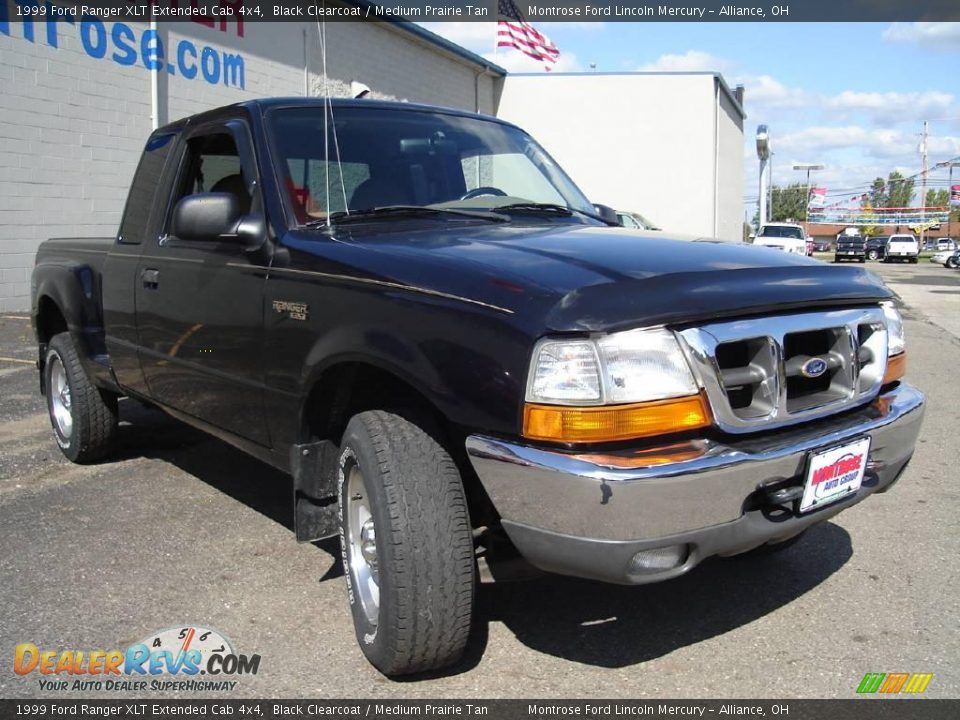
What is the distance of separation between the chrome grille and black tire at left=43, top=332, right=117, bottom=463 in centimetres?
379

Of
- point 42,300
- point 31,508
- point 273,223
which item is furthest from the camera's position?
point 42,300

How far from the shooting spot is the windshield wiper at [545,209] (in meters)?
3.68

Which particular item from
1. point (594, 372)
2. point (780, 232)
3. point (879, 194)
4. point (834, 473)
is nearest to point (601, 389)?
point (594, 372)

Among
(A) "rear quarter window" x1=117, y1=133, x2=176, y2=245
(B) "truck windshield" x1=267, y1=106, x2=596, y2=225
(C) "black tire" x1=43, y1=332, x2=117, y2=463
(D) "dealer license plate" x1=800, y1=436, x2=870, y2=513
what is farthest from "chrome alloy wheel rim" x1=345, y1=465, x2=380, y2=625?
(C) "black tire" x1=43, y1=332, x2=117, y2=463

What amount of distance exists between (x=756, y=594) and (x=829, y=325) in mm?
1216

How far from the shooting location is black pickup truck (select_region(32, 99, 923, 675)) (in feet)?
7.45

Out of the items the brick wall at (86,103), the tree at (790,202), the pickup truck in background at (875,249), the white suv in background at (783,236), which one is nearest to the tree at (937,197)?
the tree at (790,202)

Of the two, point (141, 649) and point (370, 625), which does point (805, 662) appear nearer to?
point (370, 625)

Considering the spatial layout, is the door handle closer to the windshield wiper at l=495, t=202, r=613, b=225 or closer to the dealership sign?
the windshield wiper at l=495, t=202, r=613, b=225

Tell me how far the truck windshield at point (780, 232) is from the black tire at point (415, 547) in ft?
92.4

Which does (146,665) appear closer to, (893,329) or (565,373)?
(565,373)

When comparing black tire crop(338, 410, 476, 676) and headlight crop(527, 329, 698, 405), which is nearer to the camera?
headlight crop(527, 329, 698, 405)

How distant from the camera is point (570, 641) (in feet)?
9.88

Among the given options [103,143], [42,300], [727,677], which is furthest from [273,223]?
[103,143]
